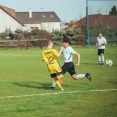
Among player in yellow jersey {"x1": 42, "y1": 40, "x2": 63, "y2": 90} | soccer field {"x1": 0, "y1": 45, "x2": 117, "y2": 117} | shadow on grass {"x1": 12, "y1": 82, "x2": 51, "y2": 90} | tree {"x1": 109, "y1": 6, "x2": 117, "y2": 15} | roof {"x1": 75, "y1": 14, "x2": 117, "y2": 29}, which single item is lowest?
shadow on grass {"x1": 12, "y1": 82, "x2": 51, "y2": 90}

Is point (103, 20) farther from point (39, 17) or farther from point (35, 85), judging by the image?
point (39, 17)

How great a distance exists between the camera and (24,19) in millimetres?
103688

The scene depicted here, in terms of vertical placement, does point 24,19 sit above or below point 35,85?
above

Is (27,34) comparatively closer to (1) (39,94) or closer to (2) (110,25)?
(2) (110,25)

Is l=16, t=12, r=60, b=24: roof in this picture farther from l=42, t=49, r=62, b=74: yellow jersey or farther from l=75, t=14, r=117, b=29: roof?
l=42, t=49, r=62, b=74: yellow jersey

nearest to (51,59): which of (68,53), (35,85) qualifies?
(68,53)

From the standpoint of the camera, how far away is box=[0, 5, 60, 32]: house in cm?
8088

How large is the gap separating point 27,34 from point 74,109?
45.5 m

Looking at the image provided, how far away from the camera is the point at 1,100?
414 inches

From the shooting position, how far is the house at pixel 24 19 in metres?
80.9

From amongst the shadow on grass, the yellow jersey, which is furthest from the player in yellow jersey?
the shadow on grass

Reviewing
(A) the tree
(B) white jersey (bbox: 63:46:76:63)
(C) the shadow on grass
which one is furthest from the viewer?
(A) the tree

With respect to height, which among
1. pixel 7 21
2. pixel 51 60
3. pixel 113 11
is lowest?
pixel 51 60

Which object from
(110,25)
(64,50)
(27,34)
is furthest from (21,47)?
(64,50)
